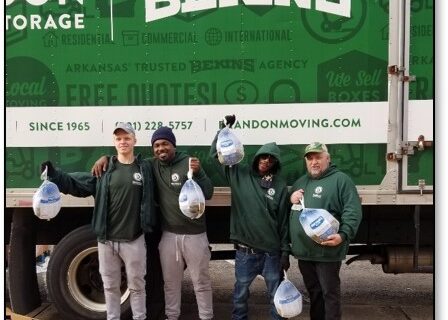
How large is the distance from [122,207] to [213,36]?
66.4 inches

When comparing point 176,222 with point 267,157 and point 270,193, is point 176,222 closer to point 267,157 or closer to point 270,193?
point 270,193

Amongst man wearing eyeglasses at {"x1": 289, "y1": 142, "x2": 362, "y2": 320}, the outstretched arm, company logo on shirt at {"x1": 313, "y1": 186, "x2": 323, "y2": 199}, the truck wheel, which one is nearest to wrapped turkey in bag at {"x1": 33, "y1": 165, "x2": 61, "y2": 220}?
the outstretched arm

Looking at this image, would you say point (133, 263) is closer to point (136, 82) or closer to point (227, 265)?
point (136, 82)

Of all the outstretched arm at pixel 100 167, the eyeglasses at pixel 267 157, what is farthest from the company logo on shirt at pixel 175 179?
the eyeglasses at pixel 267 157

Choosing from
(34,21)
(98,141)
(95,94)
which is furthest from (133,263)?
(34,21)

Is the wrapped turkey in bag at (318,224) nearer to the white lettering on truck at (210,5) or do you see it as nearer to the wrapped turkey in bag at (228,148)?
the wrapped turkey in bag at (228,148)

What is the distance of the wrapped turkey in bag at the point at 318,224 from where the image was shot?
4.25m

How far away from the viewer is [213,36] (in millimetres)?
4797

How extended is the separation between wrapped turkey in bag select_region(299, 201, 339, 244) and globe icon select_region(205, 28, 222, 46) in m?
1.68

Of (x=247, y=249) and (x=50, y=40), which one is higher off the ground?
(x=50, y=40)

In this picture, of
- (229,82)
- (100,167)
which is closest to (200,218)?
(100,167)

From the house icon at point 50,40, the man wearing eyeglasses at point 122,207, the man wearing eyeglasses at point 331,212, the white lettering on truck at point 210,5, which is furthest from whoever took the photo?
the house icon at point 50,40

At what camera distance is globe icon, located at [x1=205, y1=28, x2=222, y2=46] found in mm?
4793

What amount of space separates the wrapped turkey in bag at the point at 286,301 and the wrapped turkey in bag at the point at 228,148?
111 centimetres
